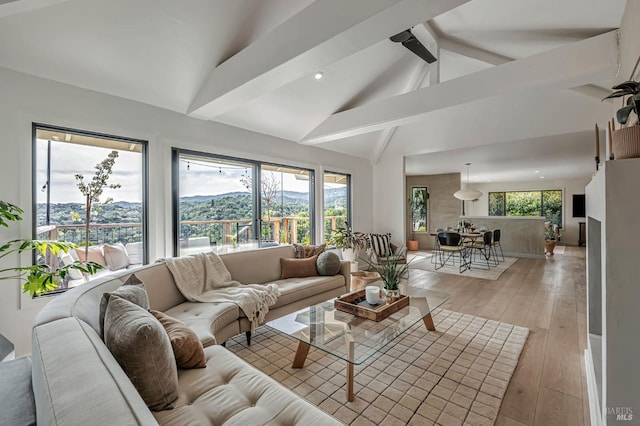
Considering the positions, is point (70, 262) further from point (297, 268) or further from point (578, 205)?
point (578, 205)

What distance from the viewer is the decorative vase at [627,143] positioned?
1.19 metres

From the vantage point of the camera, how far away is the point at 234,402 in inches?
50.4

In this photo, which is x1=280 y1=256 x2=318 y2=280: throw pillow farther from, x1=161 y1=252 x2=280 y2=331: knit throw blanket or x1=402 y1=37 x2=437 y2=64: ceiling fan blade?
x1=402 y1=37 x2=437 y2=64: ceiling fan blade

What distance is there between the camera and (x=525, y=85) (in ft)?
9.38

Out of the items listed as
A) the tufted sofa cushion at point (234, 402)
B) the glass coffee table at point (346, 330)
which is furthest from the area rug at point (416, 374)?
the tufted sofa cushion at point (234, 402)

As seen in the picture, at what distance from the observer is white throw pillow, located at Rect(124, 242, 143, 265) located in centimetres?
318

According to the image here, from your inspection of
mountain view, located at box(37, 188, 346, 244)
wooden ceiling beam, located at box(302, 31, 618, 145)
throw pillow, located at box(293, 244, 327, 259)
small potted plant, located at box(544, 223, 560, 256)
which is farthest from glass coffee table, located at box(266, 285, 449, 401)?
small potted plant, located at box(544, 223, 560, 256)

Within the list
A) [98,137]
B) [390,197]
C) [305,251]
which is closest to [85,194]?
[98,137]

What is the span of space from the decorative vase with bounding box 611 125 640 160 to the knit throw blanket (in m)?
2.61

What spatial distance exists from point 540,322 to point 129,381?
12.7 feet

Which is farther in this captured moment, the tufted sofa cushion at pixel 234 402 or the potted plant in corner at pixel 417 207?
the potted plant in corner at pixel 417 207

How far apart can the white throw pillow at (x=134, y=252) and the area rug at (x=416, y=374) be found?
1.48 meters

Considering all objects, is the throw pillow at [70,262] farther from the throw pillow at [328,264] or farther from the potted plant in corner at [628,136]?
the potted plant in corner at [628,136]

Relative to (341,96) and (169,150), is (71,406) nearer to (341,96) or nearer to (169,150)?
(169,150)
